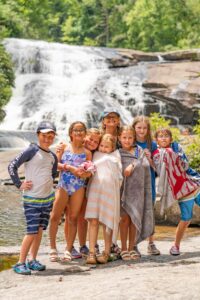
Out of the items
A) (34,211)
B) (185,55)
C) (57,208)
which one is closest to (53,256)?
(57,208)

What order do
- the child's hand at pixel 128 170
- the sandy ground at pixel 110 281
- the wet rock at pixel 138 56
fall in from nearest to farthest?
1. the sandy ground at pixel 110 281
2. the child's hand at pixel 128 170
3. the wet rock at pixel 138 56

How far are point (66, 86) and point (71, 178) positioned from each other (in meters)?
22.2

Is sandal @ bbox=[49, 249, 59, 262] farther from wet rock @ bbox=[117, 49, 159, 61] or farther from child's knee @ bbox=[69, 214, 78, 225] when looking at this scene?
wet rock @ bbox=[117, 49, 159, 61]

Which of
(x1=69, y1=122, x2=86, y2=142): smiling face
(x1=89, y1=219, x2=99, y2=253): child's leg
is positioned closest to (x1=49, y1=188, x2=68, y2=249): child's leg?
(x1=89, y1=219, x2=99, y2=253): child's leg

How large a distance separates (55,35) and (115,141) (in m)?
54.7

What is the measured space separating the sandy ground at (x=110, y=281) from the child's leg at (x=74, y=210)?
279 mm

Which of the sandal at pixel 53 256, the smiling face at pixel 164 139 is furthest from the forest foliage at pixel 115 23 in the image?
the sandal at pixel 53 256

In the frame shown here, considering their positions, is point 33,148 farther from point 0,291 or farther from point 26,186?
point 0,291

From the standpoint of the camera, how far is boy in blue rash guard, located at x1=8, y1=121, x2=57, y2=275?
5398 millimetres

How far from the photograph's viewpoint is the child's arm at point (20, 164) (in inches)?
211

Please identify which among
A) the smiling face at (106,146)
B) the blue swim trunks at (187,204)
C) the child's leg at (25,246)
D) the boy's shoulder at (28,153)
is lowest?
the child's leg at (25,246)

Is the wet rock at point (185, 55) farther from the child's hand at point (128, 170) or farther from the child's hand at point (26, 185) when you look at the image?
the child's hand at point (26, 185)

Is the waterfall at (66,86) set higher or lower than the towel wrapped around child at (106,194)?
higher

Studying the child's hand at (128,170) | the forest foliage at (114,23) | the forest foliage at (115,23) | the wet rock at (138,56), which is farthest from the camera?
the forest foliage at (115,23)
